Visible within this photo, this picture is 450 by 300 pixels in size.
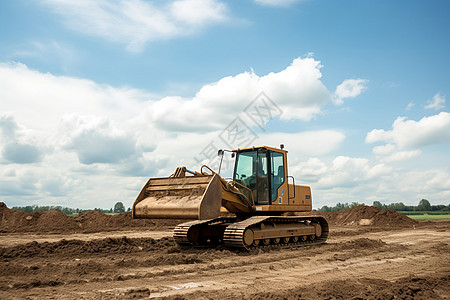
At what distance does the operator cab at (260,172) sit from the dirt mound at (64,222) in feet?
45.6

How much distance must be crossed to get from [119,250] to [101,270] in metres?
3.23

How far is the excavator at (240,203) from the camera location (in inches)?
417

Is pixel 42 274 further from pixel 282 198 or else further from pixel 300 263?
pixel 282 198

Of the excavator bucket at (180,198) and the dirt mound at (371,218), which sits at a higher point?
the excavator bucket at (180,198)

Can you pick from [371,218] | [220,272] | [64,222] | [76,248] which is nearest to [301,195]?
[220,272]

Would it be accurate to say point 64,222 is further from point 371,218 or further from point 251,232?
point 371,218

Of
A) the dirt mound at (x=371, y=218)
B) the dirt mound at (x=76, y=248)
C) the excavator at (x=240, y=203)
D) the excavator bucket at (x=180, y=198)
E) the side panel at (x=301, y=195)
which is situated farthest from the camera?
the dirt mound at (x=371, y=218)

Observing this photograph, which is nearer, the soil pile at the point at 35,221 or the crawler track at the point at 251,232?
the crawler track at the point at 251,232

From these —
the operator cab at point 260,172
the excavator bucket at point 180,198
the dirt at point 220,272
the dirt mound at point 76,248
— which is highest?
the operator cab at point 260,172

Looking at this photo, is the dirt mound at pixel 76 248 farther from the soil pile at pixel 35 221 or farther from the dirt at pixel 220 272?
the soil pile at pixel 35 221

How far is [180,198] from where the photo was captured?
35.1 ft

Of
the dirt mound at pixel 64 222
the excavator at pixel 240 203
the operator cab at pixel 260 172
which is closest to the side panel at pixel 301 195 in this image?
the excavator at pixel 240 203

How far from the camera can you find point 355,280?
293 inches

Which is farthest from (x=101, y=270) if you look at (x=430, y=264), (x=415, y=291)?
(x=430, y=264)
